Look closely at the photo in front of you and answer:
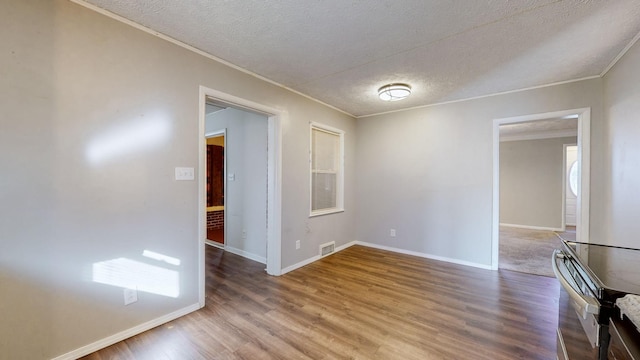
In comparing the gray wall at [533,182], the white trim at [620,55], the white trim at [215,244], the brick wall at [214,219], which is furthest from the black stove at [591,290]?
the gray wall at [533,182]

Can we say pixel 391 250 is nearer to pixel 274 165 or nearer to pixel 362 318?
pixel 362 318

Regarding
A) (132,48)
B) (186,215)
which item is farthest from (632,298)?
(132,48)

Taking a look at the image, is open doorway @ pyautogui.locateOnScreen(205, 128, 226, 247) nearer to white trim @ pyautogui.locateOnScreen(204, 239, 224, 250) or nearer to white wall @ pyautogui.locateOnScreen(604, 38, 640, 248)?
white trim @ pyautogui.locateOnScreen(204, 239, 224, 250)

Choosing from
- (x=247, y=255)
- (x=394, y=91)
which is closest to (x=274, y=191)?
(x=247, y=255)

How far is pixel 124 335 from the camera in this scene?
191 centimetres

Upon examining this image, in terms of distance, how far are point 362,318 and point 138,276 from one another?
195 cm

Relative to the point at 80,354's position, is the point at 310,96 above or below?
above

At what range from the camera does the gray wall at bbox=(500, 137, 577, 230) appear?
6.23 meters

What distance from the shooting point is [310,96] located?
12.0 ft

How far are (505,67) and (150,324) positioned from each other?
424 centimetres

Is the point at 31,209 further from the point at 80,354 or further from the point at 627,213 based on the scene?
the point at 627,213

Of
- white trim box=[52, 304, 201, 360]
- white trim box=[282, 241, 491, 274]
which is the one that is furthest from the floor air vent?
white trim box=[52, 304, 201, 360]

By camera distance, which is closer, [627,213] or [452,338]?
[452,338]

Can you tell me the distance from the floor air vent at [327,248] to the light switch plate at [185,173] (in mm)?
2326
